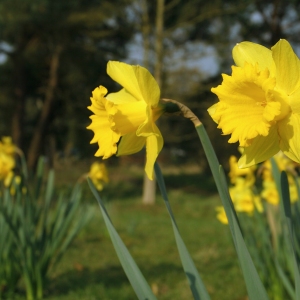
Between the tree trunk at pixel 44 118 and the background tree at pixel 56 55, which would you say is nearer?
the background tree at pixel 56 55

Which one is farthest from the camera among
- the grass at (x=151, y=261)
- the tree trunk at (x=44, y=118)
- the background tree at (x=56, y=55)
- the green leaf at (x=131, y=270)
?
the tree trunk at (x=44, y=118)

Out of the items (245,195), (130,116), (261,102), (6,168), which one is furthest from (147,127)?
(6,168)

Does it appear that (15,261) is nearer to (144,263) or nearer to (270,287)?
(270,287)

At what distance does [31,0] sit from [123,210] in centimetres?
341

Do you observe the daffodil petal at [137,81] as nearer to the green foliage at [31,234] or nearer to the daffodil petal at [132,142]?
the daffodil petal at [132,142]

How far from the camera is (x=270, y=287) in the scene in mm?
2100

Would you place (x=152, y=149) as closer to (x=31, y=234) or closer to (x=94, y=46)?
(x=31, y=234)

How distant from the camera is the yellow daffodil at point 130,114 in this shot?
83cm

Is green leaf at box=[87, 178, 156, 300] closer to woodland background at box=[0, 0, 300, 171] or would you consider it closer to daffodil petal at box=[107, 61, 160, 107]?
daffodil petal at box=[107, 61, 160, 107]

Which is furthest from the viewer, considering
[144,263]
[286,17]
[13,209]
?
[286,17]

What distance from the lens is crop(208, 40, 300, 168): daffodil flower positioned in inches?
28.8

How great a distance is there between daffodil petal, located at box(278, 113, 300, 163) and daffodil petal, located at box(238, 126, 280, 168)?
0.05 feet

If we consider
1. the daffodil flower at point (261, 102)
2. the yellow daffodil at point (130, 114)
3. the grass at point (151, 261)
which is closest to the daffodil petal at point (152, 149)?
the yellow daffodil at point (130, 114)

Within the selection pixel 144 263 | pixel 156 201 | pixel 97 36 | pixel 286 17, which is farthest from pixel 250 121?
pixel 286 17
